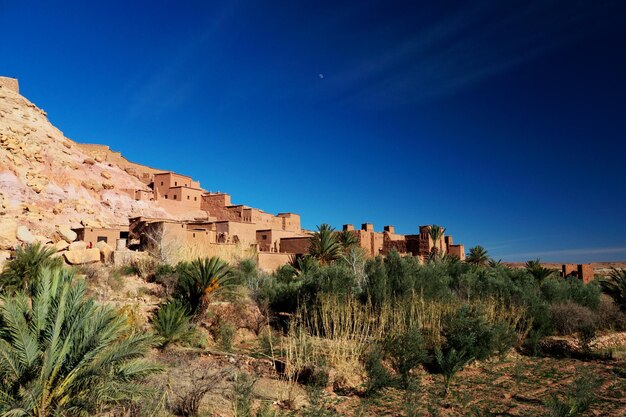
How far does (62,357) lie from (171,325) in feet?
19.8

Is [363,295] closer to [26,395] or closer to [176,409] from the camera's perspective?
[176,409]

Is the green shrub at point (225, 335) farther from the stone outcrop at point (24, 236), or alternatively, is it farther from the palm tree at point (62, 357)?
the stone outcrop at point (24, 236)

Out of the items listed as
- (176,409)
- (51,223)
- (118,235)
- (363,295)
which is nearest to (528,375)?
(363,295)

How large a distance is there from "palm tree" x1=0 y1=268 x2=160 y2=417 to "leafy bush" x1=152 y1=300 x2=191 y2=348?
17.2 feet

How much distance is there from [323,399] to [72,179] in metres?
33.0

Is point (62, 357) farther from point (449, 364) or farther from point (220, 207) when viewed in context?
point (220, 207)

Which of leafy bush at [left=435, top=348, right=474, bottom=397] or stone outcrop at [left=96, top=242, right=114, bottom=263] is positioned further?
stone outcrop at [left=96, top=242, right=114, bottom=263]

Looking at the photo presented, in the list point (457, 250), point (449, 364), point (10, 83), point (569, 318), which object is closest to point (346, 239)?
point (457, 250)

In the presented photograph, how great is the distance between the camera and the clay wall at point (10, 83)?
37959 mm

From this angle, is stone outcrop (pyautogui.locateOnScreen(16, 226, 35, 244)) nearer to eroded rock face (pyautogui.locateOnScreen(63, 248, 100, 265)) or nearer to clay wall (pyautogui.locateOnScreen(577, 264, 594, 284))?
eroded rock face (pyautogui.locateOnScreen(63, 248, 100, 265))

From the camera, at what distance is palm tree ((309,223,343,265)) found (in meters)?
23.2

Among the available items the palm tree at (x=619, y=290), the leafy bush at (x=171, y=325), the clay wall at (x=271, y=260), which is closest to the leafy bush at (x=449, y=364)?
the leafy bush at (x=171, y=325)

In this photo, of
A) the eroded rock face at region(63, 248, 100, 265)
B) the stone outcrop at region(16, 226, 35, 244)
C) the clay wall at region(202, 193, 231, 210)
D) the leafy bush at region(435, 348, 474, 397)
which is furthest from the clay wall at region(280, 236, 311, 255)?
the leafy bush at region(435, 348, 474, 397)

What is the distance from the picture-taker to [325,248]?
23266 millimetres
